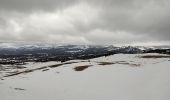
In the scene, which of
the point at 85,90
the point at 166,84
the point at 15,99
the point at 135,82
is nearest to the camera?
the point at 15,99

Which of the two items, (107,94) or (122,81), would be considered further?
Result: (122,81)

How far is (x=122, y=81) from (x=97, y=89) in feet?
20.0

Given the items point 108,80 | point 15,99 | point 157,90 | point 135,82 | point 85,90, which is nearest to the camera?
point 15,99

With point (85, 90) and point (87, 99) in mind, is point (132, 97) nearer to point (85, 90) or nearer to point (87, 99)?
point (87, 99)

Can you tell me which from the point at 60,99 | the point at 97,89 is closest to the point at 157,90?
the point at 97,89

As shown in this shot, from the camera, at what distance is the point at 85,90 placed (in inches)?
1323

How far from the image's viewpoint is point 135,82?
36.1 metres

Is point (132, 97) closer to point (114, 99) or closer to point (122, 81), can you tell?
point (114, 99)

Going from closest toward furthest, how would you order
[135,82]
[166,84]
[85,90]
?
[166,84] → [85,90] → [135,82]

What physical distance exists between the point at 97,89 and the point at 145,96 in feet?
28.1

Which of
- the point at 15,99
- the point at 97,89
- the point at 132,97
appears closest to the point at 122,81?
the point at 97,89

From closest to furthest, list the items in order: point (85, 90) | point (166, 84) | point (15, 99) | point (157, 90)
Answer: point (15, 99), point (157, 90), point (166, 84), point (85, 90)

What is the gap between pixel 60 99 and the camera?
27578 mm

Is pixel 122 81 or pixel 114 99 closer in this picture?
pixel 114 99
